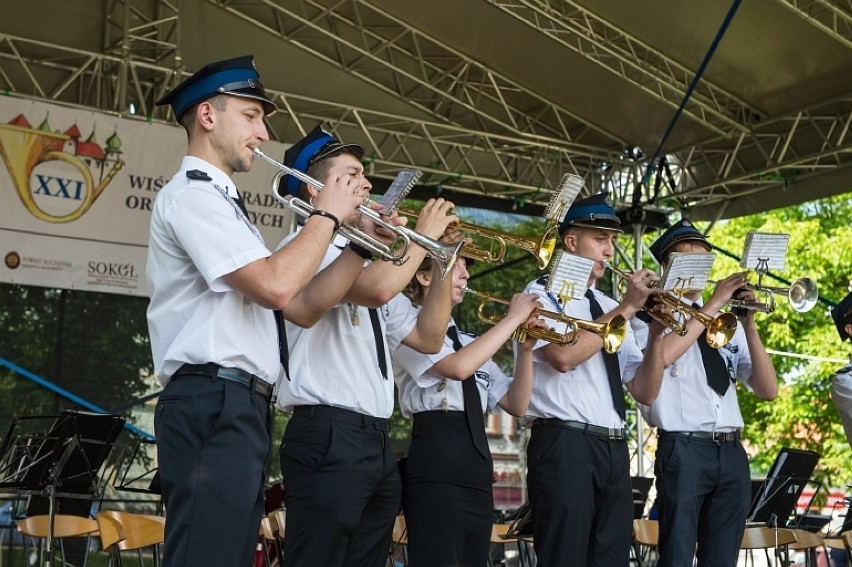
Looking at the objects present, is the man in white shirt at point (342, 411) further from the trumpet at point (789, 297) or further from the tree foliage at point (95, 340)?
the tree foliage at point (95, 340)

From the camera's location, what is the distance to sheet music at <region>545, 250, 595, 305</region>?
185 inches

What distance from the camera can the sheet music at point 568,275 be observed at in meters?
4.70

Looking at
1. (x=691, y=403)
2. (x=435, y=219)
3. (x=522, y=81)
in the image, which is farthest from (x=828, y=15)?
(x=435, y=219)

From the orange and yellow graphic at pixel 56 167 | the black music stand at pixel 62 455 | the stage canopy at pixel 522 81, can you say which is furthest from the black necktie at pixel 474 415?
the orange and yellow graphic at pixel 56 167

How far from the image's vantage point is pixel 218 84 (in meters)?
3.25

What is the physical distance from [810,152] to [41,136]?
6.86 m

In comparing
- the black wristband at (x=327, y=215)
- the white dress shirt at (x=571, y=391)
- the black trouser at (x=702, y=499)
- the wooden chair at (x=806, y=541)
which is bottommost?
the wooden chair at (x=806, y=541)

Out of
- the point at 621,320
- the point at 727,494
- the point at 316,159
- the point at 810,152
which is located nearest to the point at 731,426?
the point at 727,494

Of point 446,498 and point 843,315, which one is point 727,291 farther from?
point 446,498

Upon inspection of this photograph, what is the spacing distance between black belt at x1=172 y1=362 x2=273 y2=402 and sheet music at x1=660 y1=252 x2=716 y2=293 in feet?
9.01

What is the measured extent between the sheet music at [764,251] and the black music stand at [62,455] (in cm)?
396

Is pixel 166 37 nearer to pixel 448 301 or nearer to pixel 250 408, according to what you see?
pixel 448 301

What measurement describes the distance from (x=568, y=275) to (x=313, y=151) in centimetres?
131

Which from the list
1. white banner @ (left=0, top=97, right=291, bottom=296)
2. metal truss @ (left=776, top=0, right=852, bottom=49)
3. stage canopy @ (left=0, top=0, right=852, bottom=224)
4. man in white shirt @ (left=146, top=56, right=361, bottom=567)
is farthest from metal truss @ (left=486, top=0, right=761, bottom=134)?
man in white shirt @ (left=146, top=56, right=361, bottom=567)
